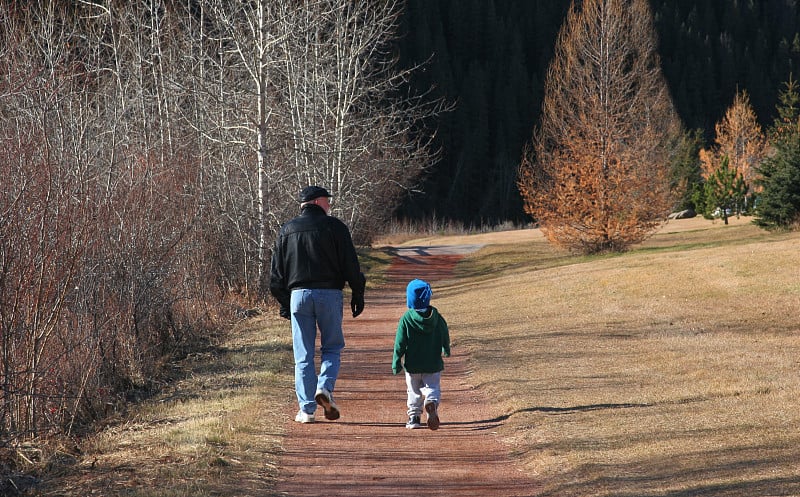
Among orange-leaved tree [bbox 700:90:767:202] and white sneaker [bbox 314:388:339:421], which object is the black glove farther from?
orange-leaved tree [bbox 700:90:767:202]

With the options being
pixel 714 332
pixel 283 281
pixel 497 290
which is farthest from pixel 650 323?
pixel 283 281

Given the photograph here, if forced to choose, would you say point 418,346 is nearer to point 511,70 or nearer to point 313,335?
point 313,335

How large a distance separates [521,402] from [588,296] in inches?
455

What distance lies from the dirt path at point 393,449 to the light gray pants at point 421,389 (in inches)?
8.0

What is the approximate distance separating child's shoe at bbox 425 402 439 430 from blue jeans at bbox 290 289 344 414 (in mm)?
823

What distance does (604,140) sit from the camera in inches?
1196

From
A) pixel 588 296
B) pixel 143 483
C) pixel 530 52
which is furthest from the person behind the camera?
pixel 530 52

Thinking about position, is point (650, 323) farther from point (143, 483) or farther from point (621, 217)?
point (621, 217)

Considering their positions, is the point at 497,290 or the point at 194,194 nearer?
the point at 194,194

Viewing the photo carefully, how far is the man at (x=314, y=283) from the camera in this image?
27.2ft

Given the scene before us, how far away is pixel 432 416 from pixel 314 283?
147 cm

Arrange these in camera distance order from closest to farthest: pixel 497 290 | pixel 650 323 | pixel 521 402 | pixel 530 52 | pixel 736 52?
pixel 521 402, pixel 650 323, pixel 497 290, pixel 530 52, pixel 736 52

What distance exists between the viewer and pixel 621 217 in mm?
30516

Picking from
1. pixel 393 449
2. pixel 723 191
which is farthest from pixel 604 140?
pixel 393 449
